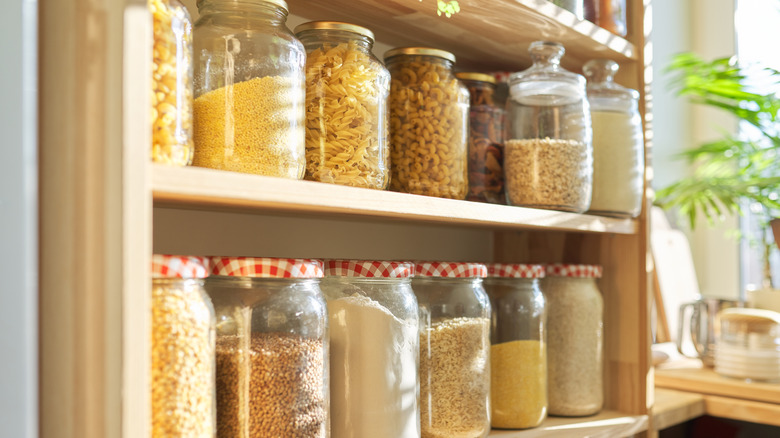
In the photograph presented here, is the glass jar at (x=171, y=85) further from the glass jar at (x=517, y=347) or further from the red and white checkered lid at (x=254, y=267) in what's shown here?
the glass jar at (x=517, y=347)

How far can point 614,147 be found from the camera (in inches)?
47.7

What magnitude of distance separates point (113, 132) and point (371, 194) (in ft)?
1.05

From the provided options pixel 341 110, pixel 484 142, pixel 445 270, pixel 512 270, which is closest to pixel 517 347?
pixel 512 270

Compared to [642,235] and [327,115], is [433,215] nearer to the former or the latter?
[327,115]

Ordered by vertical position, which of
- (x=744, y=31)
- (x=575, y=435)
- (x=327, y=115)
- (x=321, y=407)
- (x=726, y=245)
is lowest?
(x=575, y=435)

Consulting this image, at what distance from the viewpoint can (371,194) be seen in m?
0.83

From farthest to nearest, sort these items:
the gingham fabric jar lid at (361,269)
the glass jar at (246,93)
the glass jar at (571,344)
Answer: the glass jar at (571,344) < the gingham fabric jar lid at (361,269) < the glass jar at (246,93)

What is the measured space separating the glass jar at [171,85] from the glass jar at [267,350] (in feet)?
0.45

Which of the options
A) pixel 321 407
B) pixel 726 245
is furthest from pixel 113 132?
pixel 726 245

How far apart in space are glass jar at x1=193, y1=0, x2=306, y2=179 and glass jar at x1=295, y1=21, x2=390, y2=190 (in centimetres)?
5

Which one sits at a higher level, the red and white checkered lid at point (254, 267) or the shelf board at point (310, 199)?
the shelf board at point (310, 199)

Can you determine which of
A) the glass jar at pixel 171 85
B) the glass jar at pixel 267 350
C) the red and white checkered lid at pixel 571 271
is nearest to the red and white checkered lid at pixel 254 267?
the glass jar at pixel 267 350

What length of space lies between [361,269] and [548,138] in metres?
0.41

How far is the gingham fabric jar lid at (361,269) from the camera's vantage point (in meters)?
0.89
